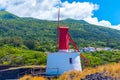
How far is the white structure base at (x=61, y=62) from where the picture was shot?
2356 cm

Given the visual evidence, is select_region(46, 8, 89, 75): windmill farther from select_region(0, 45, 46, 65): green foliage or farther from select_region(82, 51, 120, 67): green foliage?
select_region(0, 45, 46, 65): green foliage

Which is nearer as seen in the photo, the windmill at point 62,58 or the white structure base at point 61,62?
the windmill at point 62,58

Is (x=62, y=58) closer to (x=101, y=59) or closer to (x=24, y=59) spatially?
(x=24, y=59)

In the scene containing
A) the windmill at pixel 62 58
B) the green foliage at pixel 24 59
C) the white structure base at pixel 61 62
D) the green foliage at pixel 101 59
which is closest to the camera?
the windmill at pixel 62 58

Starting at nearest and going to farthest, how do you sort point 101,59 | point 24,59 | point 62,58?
1. point 62,58
2. point 24,59
3. point 101,59

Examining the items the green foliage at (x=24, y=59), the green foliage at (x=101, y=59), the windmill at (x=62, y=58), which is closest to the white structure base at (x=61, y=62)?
the windmill at (x=62, y=58)

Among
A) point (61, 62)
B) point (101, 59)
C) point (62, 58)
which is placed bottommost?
point (101, 59)

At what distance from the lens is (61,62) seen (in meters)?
23.7

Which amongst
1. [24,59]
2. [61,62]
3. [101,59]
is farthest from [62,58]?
[101,59]

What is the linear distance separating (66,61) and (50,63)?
1137 mm

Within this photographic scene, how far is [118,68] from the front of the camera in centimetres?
1540

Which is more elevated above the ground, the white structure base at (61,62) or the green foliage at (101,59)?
the white structure base at (61,62)

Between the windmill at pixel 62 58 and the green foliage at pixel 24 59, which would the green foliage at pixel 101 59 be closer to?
the green foliage at pixel 24 59

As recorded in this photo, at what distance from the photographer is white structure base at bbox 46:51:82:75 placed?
23562 mm
